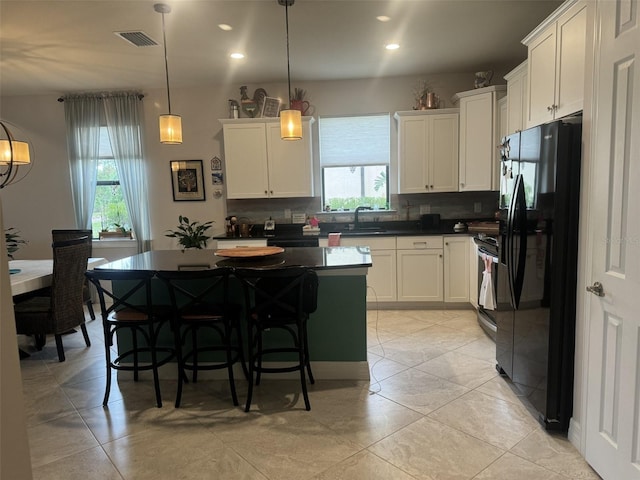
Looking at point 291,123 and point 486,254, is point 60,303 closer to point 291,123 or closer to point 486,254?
point 291,123

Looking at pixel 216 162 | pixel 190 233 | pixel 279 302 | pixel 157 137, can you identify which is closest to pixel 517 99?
pixel 279 302

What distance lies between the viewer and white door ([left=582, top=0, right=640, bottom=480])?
1.70 m

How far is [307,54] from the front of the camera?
4160 mm

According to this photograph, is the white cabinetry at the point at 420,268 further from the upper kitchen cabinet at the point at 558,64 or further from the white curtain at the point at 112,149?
the white curtain at the point at 112,149

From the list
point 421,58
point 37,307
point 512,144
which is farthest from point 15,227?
point 512,144

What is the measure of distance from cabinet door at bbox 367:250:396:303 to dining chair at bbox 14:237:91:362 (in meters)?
2.99

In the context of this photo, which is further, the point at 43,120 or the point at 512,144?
the point at 43,120

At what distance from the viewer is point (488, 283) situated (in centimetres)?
350

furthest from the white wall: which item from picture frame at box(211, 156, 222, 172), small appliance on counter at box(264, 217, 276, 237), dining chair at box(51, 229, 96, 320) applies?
dining chair at box(51, 229, 96, 320)

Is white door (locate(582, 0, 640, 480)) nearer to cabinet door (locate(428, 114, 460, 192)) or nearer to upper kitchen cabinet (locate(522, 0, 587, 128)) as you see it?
upper kitchen cabinet (locate(522, 0, 587, 128))

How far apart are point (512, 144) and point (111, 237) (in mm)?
5138

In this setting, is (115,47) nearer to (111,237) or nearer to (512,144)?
(111,237)

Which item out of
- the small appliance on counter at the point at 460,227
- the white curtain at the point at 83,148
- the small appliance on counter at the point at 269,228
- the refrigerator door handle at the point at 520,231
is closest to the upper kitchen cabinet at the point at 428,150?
the small appliance on counter at the point at 460,227

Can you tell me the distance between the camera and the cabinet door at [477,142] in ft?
14.7
